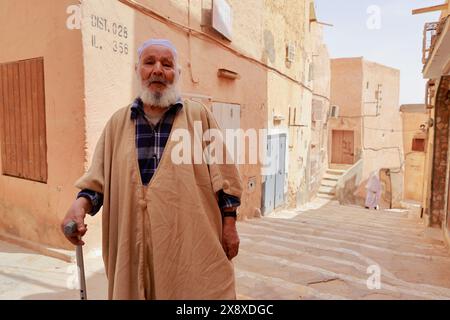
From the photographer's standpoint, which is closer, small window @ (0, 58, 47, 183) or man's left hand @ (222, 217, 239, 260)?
man's left hand @ (222, 217, 239, 260)

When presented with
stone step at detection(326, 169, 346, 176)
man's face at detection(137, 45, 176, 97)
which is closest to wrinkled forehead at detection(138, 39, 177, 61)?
man's face at detection(137, 45, 176, 97)

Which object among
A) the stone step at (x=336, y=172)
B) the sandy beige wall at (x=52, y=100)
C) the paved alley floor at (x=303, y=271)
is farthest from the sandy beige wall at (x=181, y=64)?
the stone step at (x=336, y=172)

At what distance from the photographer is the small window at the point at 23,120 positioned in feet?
11.7

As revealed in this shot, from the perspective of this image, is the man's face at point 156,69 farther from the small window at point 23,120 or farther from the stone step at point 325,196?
the stone step at point 325,196

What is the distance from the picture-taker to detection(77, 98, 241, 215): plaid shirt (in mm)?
1804

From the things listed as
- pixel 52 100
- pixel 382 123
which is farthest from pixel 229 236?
pixel 382 123

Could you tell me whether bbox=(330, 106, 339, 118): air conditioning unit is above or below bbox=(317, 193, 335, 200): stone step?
above

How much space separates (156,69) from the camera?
74.6 inches

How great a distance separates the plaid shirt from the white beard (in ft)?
0.11

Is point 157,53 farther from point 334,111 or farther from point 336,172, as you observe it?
point 334,111

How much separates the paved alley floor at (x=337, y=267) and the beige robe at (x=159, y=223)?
0.97m

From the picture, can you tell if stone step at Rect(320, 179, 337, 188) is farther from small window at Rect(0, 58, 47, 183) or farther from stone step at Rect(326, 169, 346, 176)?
small window at Rect(0, 58, 47, 183)

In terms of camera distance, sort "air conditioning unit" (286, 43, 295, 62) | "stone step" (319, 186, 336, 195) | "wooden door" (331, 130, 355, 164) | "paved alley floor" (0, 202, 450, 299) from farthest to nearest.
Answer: "wooden door" (331, 130, 355, 164) → "stone step" (319, 186, 336, 195) → "air conditioning unit" (286, 43, 295, 62) → "paved alley floor" (0, 202, 450, 299)
